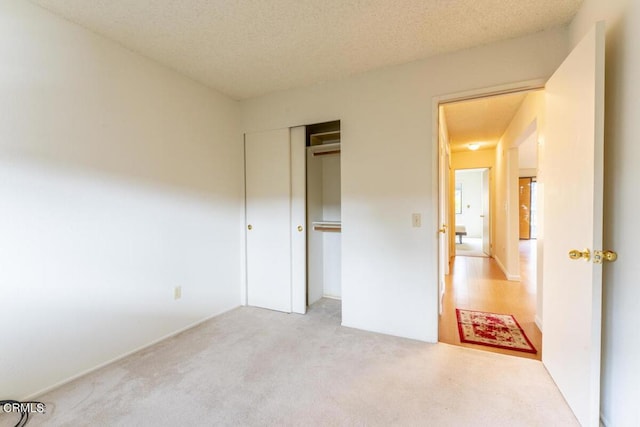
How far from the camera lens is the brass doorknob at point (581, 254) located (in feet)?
4.63

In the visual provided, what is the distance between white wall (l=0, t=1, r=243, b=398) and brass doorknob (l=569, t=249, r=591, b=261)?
2868mm

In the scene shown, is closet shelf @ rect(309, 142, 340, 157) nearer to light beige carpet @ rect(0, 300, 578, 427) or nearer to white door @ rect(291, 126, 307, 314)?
white door @ rect(291, 126, 307, 314)

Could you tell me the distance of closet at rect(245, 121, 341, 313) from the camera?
3088 millimetres

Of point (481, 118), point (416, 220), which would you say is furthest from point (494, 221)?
point (416, 220)

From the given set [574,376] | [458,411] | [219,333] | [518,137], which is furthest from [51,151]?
[518,137]

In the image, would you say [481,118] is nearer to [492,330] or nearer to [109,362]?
[492,330]

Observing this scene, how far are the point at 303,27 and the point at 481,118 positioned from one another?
3.11m

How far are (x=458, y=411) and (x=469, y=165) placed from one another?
5982 mm

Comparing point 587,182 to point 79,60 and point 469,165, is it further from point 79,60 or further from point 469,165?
point 469,165

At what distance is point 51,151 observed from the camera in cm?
182

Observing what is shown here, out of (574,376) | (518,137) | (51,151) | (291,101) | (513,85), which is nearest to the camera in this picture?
(574,376)

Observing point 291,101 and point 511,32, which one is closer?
point 511,32

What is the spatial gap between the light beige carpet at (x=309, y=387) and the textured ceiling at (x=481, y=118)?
91.0 inches

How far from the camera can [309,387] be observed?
5.98ft
